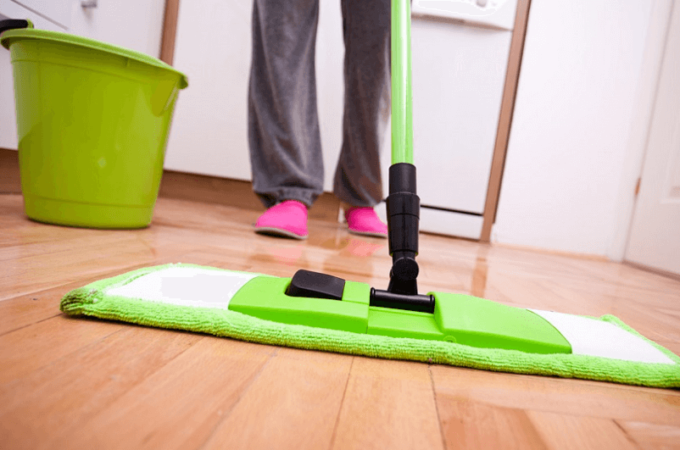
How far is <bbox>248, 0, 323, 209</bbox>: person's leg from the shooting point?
0.97m

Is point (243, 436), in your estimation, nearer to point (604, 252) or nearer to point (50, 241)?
point (50, 241)

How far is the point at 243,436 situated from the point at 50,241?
1.86 feet

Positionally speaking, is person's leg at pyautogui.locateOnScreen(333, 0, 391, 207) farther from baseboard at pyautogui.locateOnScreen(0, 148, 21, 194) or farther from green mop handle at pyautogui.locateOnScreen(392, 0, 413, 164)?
baseboard at pyautogui.locateOnScreen(0, 148, 21, 194)

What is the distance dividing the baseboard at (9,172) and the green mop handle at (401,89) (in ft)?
3.62

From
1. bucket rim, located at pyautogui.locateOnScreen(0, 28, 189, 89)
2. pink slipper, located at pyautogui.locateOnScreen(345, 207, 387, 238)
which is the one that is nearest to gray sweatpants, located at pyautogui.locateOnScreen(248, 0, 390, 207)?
pink slipper, located at pyautogui.locateOnScreen(345, 207, 387, 238)

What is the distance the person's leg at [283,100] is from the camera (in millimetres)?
967

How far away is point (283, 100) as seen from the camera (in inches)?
39.1

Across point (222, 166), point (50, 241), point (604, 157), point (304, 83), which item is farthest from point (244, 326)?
point (604, 157)

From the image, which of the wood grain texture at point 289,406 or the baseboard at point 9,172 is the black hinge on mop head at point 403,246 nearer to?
the wood grain texture at point 289,406

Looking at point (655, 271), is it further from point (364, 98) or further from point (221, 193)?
point (221, 193)

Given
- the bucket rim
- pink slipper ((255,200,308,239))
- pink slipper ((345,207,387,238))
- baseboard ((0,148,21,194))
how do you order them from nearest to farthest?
the bucket rim
pink slipper ((255,200,308,239))
baseboard ((0,148,21,194))
pink slipper ((345,207,387,238))

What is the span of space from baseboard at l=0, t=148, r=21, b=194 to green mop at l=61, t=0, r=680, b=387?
3.33 feet

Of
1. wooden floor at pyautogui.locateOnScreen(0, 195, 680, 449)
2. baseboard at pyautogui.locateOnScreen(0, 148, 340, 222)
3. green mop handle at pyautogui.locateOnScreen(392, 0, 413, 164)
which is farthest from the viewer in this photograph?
baseboard at pyautogui.locateOnScreen(0, 148, 340, 222)

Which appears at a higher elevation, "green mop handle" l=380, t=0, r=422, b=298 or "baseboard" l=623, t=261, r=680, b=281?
"green mop handle" l=380, t=0, r=422, b=298
